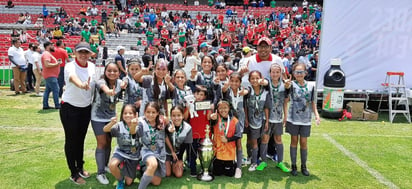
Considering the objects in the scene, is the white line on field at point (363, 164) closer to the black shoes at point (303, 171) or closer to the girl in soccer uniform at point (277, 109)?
the black shoes at point (303, 171)

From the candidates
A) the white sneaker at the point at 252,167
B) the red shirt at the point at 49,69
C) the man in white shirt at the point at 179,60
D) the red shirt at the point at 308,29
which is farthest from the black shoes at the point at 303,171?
the red shirt at the point at 308,29

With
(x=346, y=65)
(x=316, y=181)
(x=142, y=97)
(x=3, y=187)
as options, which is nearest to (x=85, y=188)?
(x=3, y=187)

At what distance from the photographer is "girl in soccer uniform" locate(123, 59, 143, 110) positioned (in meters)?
4.52

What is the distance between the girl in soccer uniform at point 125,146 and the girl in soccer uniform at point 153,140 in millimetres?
96

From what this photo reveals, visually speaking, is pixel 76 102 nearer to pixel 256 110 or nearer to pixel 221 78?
pixel 221 78

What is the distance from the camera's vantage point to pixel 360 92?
28.6 ft

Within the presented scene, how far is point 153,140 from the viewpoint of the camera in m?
4.06

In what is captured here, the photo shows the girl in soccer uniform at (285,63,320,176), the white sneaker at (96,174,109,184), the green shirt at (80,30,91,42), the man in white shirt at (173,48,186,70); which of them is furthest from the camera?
the green shirt at (80,30,91,42)

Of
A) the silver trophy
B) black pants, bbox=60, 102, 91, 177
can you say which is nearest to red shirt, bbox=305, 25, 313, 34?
the silver trophy

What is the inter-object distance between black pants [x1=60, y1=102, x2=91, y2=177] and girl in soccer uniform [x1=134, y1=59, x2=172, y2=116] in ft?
2.51

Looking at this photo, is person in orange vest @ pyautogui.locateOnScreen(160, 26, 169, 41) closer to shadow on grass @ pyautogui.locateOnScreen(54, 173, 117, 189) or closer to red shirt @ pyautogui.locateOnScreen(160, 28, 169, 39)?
red shirt @ pyautogui.locateOnScreen(160, 28, 169, 39)

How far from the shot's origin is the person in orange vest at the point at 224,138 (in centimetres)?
450

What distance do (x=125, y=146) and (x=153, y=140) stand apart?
36 cm

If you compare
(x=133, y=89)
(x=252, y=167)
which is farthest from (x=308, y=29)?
(x=133, y=89)
